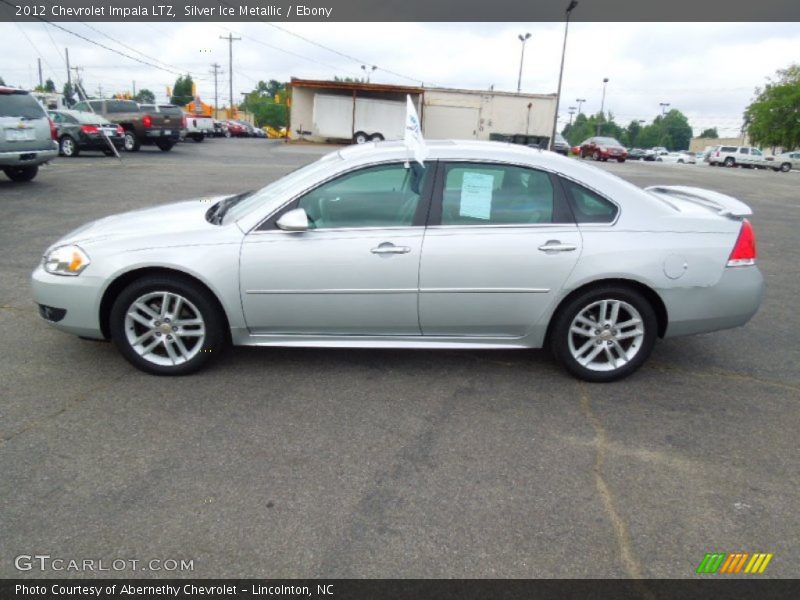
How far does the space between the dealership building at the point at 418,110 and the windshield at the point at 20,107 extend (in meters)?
21.3

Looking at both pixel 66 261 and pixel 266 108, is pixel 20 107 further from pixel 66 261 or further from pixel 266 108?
pixel 266 108

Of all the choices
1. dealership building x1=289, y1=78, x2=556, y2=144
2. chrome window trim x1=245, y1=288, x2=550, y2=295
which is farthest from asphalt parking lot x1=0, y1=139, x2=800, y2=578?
dealership building x1=289, y1=78, x2=556, y2=144

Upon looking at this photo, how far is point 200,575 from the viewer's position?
7.89ft

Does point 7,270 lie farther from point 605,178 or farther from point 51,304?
point 605,178

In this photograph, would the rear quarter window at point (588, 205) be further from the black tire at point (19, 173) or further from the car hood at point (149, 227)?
the black tire at point (19, 173)

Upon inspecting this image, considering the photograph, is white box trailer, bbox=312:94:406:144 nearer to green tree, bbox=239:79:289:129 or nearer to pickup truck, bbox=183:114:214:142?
pickup truck, bbox=183:114:214:142

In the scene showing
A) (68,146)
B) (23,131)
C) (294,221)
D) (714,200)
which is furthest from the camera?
(68,146)

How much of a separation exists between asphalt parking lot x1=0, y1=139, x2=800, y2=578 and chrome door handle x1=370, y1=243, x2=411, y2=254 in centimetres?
88

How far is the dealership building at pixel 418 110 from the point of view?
32156 mm

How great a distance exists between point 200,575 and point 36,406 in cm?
187

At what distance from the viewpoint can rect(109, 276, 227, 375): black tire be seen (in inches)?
155

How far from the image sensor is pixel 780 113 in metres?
62.8

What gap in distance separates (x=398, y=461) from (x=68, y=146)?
1996 cm

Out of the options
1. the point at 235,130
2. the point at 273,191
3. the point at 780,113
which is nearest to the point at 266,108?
the point at 235,130
